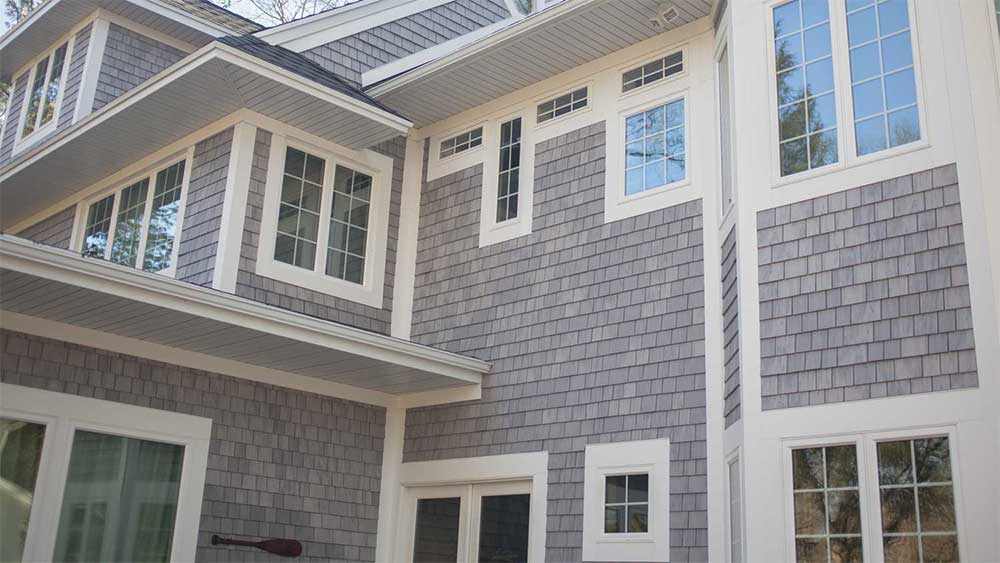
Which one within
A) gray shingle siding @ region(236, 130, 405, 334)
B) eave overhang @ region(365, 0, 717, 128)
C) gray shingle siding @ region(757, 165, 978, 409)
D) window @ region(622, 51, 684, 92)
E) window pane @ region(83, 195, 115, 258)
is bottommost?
gray shingle siding @ region(757, 165, 978, 409)

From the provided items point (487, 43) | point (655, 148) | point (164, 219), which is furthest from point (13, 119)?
point (655, 148)

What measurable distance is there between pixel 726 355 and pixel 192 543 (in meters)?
4.26

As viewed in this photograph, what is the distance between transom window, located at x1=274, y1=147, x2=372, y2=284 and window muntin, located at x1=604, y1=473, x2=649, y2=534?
128 inches

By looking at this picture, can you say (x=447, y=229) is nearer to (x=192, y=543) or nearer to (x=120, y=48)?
(x=192, y=543)

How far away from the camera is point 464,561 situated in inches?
330

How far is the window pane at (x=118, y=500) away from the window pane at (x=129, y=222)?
254cm

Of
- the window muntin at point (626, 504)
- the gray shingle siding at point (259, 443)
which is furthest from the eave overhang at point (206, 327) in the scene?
the window muntin at point (626, 504)

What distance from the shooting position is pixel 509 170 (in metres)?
9.10

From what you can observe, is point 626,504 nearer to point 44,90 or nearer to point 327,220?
point 327,220

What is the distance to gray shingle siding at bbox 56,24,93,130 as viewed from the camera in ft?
35.6

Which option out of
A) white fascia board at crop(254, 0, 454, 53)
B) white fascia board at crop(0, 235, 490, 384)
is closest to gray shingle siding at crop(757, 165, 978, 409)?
white fascia board at crop(0, 235, 490, 384)

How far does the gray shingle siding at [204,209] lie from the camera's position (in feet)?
27.6

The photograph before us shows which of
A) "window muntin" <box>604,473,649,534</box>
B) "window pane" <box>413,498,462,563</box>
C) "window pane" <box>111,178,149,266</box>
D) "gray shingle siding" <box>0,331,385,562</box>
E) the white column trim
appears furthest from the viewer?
"window pane" <box>111,178,149,266</box>

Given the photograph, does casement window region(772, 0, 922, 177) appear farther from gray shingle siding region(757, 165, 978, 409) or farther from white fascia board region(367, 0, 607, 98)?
white fascia board region(367, 0, 607, 98)
